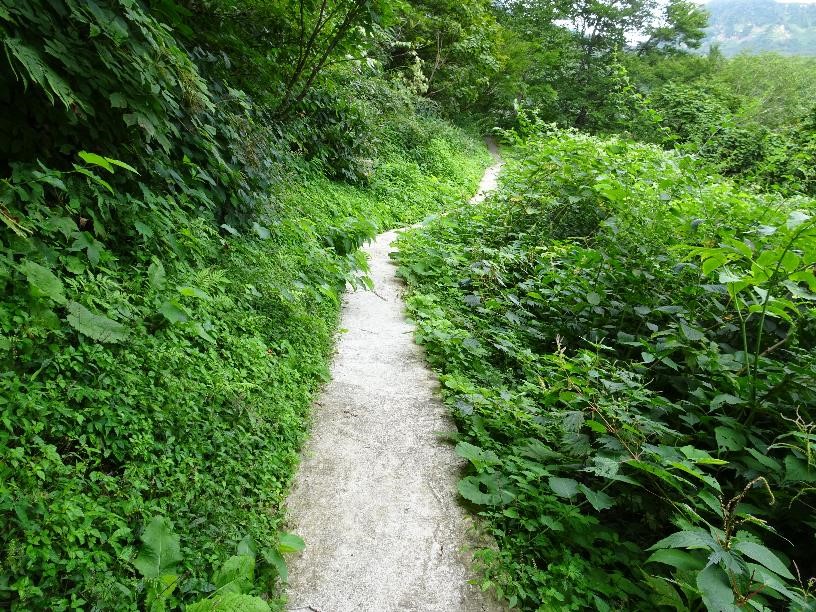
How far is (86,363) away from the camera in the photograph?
241 cm

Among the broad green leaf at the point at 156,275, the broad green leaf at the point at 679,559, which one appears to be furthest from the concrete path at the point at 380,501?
the broad green leaf at the point at 156,275

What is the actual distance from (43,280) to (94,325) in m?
0.33

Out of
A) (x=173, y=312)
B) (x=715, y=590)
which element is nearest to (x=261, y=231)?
(x=173, y=312)

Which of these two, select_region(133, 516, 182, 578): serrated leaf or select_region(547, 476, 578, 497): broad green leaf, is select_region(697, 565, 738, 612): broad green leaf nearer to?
select_region(547, 476, 578, 497): broad green leaf

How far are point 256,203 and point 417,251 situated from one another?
8.97ft

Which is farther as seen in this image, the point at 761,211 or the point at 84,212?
the point at 761,211

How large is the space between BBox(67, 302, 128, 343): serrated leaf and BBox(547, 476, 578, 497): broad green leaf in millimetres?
2709

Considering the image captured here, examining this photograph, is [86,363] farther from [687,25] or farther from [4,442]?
[687,25]

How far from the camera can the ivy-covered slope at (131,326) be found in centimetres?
193

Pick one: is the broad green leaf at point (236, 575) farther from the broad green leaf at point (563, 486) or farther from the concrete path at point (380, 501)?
the broad green leaf at point (563, 486)

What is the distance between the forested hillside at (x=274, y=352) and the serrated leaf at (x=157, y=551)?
1cm

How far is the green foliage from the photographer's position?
7.95ft

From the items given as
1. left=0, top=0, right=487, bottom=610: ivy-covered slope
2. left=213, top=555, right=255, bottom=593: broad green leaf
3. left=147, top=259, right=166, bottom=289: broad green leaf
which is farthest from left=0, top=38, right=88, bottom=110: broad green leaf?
left=213, top=555, right=255, bottom=593: broad green leaf

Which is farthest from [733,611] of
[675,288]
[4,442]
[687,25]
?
[687,25]
